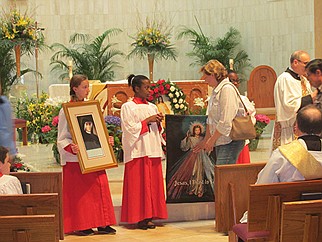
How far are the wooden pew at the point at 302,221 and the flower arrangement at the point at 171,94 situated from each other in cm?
598

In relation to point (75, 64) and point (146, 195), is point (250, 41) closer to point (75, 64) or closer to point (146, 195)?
point (75, 64)

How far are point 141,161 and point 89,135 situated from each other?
740 mm

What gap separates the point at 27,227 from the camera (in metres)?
4.60

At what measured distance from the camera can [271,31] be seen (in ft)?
50.2

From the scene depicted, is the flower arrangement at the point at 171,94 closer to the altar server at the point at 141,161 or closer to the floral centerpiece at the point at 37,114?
the floral centerpiece at the point at 37,114

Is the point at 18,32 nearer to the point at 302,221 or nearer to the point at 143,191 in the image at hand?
the point at 143,191

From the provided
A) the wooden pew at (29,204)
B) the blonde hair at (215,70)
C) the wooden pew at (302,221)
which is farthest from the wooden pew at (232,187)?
the wooden pew at (29,204)

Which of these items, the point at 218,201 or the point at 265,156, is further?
the point at 265,156

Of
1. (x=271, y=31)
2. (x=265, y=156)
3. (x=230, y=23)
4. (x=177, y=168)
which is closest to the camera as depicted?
(x=177, y=168)

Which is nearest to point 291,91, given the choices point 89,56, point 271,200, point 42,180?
point 271,200

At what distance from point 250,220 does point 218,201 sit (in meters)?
1.61

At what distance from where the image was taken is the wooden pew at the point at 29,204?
524 cm

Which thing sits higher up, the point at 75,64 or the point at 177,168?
the point at 75,64

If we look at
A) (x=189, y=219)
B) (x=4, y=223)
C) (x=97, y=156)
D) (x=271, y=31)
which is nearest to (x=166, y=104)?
(x=189, y=219)
